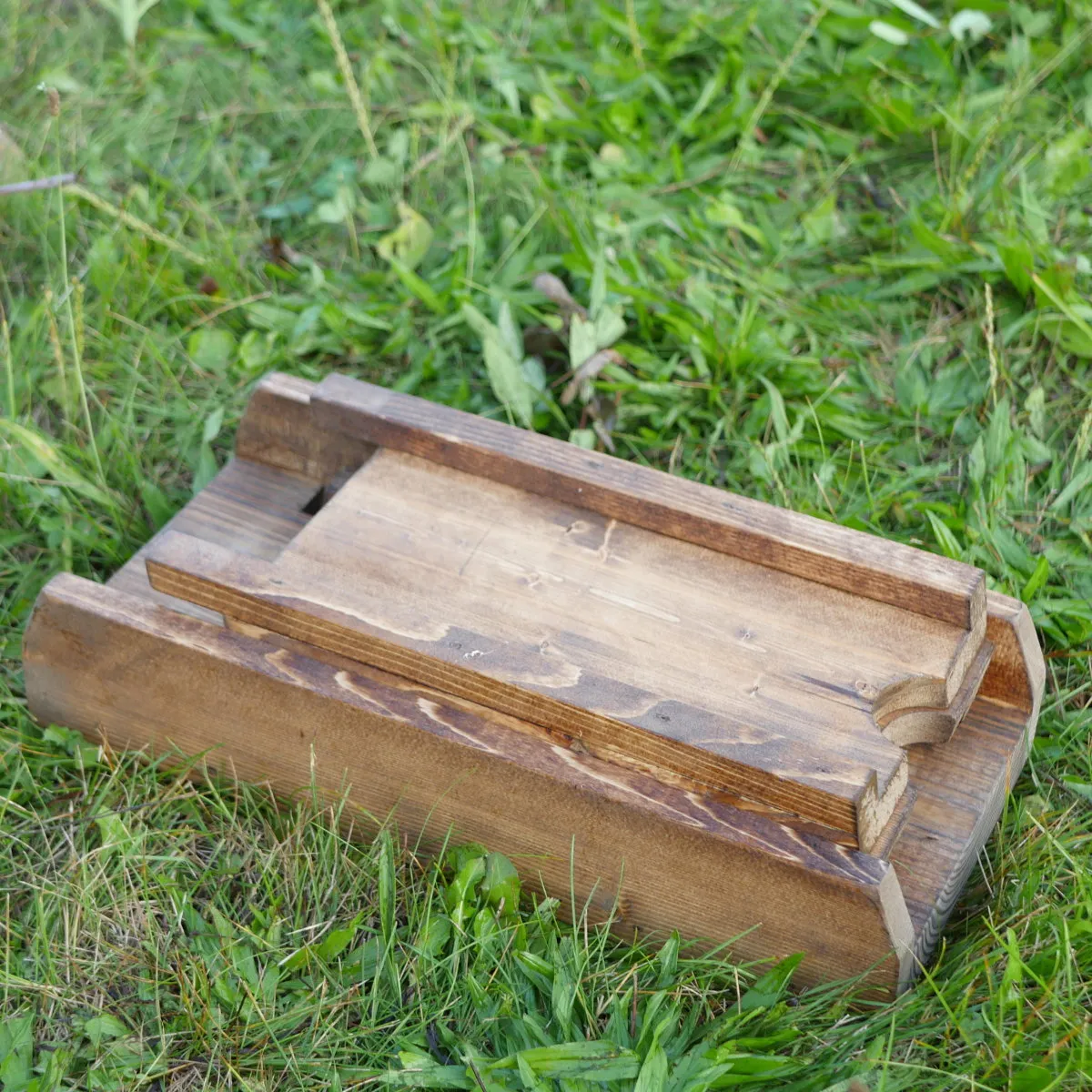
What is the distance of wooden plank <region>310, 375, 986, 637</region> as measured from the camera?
73.9 inches

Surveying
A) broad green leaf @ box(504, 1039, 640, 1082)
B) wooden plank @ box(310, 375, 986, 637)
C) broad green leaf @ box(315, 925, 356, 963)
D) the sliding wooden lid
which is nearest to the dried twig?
wooden plank @ box(310, 375, 986, 637)

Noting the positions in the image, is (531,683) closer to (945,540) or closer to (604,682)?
(604,682)

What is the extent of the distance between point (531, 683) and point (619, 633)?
0.59ft

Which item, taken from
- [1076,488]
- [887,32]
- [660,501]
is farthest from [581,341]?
[887,32]

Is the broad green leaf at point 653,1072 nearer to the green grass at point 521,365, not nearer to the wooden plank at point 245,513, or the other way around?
the green grass at point 521,365

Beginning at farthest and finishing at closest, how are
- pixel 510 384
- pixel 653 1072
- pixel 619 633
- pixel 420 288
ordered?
pixel 420 288, pixel 510 384, pixel 619 633, pixel 653 1072

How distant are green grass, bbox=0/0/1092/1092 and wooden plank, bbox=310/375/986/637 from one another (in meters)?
0.44

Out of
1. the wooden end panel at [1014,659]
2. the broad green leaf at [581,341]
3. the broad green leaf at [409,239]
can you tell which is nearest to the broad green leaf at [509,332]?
the broad green leaf at [581,341]

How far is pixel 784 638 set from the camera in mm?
1874

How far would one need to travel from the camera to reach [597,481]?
206 centimetres

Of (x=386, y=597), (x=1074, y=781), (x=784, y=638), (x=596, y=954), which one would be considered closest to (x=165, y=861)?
(x=386, y=597)

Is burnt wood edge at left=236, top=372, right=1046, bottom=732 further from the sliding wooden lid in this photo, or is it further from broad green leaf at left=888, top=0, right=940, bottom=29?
broad green leaf at left=888, top=0, right=940, bottom=29

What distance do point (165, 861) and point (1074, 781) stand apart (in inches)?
57.8

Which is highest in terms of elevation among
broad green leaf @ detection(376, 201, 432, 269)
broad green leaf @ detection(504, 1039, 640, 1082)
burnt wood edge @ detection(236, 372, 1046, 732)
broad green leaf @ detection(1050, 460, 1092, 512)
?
broad green leaf @ detection(1050, 460, 1092, 512)
